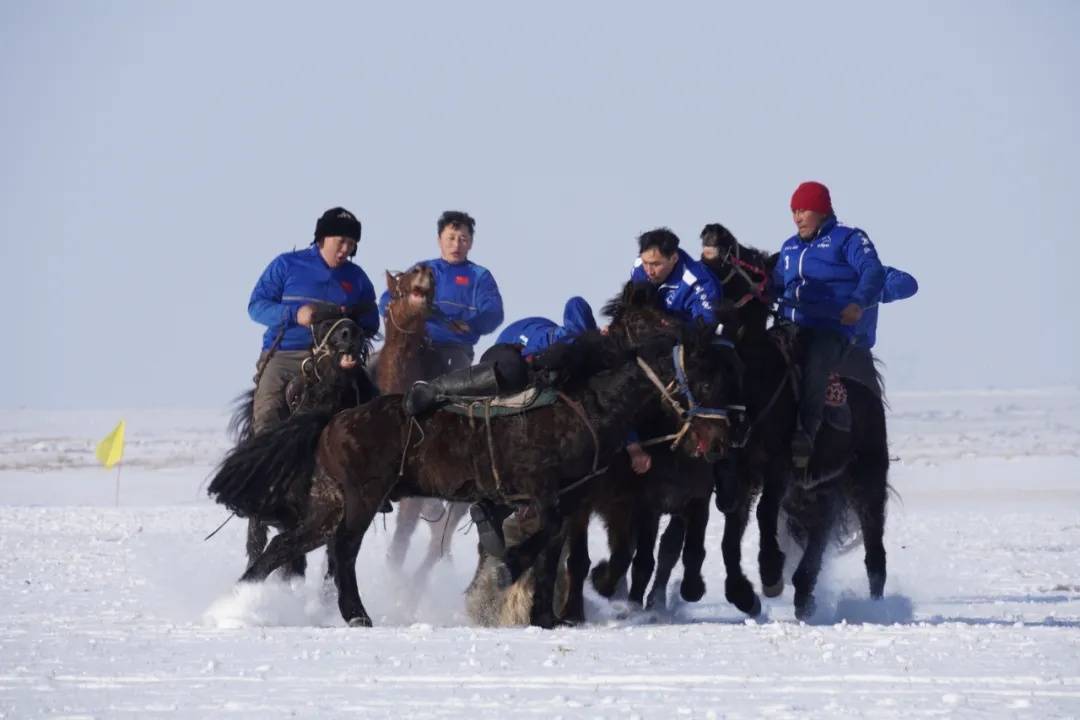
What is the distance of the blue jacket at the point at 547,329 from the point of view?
1132cm

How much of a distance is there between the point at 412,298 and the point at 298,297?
87 centimetres

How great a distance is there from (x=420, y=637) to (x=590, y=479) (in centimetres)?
158

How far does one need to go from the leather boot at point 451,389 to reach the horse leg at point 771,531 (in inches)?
85.2

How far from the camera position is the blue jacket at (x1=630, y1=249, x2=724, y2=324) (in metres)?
11.3

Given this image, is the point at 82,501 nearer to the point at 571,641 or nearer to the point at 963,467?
the point at 963,467

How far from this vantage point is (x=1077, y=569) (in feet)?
52.6

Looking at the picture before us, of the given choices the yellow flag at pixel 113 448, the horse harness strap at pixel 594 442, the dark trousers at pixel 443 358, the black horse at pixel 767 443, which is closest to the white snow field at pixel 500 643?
the black horse at pixel 767 443

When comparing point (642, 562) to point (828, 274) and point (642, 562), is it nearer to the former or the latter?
point (642, 562)

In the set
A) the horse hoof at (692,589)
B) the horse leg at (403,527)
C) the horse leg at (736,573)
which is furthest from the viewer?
the horse leg at (403,527)

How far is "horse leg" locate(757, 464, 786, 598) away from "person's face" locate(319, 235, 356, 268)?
A: 2.99 metres

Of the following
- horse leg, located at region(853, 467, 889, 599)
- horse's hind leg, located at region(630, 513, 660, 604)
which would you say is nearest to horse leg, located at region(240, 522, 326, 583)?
horse's hind leg, located at region(630, 513, 660, 604)

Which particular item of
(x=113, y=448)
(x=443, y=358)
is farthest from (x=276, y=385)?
(x=113, y=448)

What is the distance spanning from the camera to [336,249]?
12.3m

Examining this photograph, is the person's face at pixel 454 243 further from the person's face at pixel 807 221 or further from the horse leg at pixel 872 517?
the horse leg at pixel 872 517
